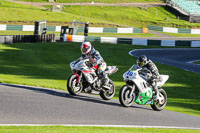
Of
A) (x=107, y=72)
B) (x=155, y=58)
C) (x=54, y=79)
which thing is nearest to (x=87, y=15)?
(x=155, y=58)

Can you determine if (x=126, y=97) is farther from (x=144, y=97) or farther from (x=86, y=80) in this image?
(x=86, y=80)

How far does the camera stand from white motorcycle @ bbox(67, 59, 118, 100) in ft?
54.2

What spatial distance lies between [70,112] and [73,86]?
312cm

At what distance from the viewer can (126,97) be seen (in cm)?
1577

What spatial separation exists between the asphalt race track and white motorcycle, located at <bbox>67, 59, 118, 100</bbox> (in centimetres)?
34

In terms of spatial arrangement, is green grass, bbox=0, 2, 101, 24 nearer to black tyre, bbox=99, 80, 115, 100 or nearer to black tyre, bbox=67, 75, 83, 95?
black tyre, bbox=99, 80, 115, 100

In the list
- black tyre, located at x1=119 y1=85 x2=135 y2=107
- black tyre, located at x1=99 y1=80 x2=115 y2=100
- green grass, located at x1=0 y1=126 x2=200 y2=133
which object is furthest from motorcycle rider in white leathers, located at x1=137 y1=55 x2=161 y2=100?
green grass, located at x1=0 y1=126 x2=200 y2=133

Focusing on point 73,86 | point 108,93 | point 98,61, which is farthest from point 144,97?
point 73,86

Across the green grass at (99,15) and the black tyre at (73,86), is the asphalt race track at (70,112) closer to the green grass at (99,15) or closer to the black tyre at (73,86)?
the black tyre at (73,86)

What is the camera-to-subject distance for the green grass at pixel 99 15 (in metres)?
65.4

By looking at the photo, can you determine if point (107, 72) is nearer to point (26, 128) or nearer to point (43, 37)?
point (26, 128)

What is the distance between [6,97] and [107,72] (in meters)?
4.31

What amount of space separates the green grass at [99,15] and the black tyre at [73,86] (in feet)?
150

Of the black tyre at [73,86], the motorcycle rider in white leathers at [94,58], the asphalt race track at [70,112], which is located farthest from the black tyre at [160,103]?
the black tyre at [73,86]
